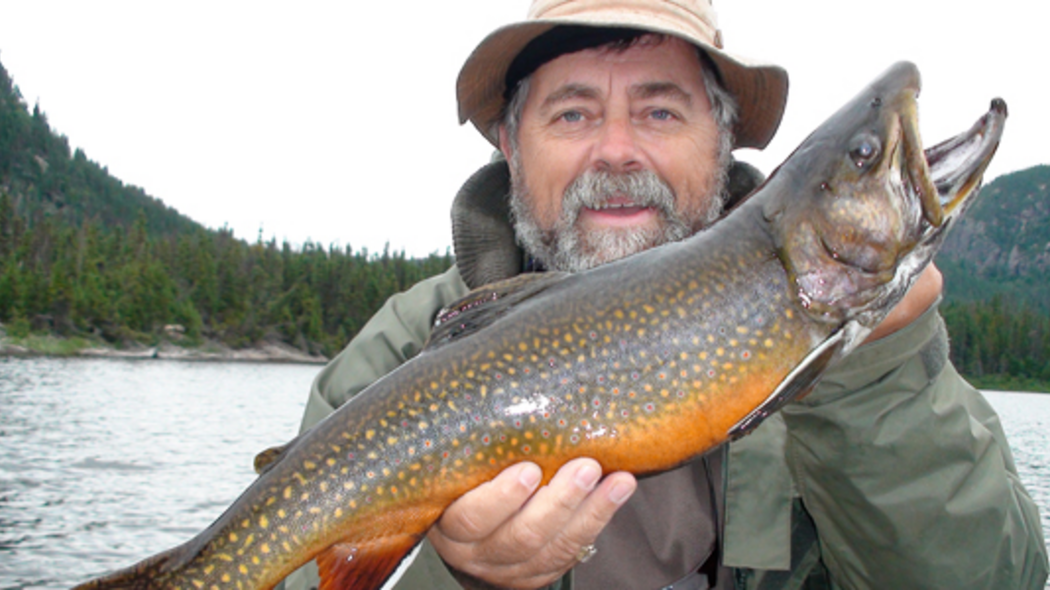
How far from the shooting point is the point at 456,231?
4.26m

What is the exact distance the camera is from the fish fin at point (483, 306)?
2.68 metres

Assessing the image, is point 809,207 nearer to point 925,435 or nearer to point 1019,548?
point 925,435

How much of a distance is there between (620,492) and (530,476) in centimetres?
28

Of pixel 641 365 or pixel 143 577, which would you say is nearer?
pixel 641 365

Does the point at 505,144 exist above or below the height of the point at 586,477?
above

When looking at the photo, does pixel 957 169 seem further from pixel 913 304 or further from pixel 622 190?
pixel 622 190

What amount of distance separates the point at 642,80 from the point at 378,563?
2581 mm

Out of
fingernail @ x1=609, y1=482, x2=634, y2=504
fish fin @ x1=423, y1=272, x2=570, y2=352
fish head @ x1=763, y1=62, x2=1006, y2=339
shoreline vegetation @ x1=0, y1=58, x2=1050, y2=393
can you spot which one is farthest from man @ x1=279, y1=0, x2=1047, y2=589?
shoreline vegetation @ x1=0, y1=58, x2=1050, y2=393

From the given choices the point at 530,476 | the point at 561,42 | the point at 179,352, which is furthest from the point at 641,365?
the point at 179,352

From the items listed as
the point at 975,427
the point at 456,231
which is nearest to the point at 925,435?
the point at 975,427

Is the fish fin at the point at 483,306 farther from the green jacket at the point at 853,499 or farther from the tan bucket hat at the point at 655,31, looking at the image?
the tan bucket hat at the point at 655,31

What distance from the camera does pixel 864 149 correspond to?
8.23 feet

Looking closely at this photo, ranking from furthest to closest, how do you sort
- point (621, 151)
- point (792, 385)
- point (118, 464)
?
point (118, 464) → point (621, 151) → point (792, 385)

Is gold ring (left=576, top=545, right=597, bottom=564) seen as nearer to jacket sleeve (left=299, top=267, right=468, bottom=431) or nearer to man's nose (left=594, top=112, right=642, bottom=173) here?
jacket sleeve (left=299, top=267, right=468, bottom=431)
